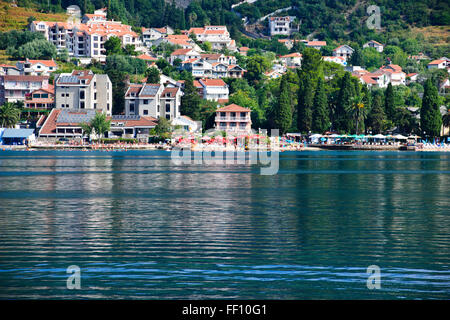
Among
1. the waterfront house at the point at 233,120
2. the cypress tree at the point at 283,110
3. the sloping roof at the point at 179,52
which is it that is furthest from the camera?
the sloping roof at the point at 179,52

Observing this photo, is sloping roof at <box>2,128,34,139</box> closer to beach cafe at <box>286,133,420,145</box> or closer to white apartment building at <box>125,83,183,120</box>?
white apartment building at <box>125,83,183,120</box>

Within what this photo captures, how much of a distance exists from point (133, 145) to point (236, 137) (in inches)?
728

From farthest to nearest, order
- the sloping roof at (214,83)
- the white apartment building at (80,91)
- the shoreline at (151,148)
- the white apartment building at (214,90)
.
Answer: the sloping roof at (214,83) → the white apartment building at (214,90) → the white apartment building at (80,91) → the shoreline at (151,148)

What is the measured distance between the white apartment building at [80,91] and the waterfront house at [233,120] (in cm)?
2077

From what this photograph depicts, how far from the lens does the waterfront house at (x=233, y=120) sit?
124875mm

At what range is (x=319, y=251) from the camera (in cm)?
2377

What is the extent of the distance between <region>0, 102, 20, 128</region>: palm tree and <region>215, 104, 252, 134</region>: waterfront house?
118ft

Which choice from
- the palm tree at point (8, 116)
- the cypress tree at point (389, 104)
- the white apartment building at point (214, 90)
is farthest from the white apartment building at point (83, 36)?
the cypress tree at point (389, 104)

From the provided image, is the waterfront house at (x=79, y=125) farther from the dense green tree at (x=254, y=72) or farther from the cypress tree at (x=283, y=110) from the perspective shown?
the dense green tree at (x=254, y=72)

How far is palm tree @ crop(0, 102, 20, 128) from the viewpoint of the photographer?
397 ft

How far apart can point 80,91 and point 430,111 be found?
61295 mm

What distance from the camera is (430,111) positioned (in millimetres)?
112562
